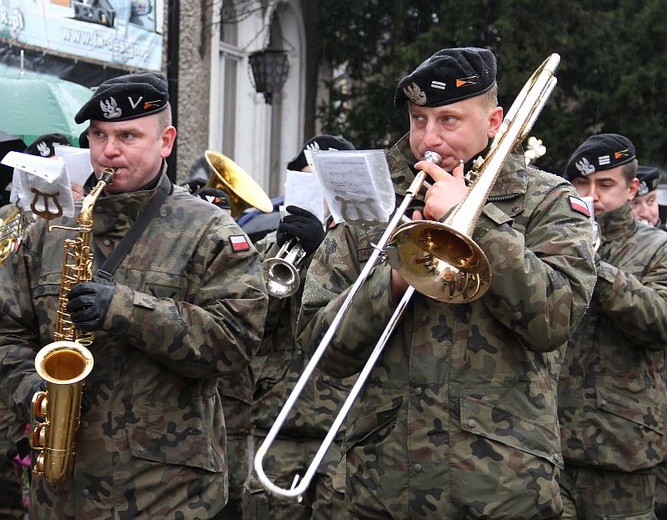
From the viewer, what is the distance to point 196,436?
4414 mm

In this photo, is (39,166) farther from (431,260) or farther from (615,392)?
(615,392)

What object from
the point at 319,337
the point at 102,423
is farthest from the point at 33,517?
the point at 319,337

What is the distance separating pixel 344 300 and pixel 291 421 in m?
2.39

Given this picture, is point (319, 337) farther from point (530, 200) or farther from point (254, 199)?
point (254, 199)

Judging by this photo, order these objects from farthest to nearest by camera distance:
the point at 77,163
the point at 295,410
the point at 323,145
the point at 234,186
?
1. the point at 234,186
2. the point at 323,145
3. the point at 295,410
4. the point at 77,163

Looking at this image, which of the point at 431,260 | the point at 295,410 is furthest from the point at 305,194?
the point at 431,260

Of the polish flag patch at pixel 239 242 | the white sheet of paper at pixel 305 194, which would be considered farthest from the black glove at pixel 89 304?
the white sheet of paper at pixel 305 194

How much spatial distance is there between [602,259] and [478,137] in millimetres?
2322

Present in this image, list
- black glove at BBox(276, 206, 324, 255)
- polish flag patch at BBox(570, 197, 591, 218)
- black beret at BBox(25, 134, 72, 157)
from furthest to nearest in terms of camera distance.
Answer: black beret at BBox(25, 134, 72, 157)
black glove at BBox(276, 206, 324, 255)
polish flag patch at BBox(570, 197, 591, 218)

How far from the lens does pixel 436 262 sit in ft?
11.9

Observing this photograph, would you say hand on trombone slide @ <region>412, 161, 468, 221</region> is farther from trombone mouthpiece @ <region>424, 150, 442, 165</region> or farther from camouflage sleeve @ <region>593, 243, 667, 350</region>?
camouflage sleeve @ <region>593, 243, 667, 350</region>

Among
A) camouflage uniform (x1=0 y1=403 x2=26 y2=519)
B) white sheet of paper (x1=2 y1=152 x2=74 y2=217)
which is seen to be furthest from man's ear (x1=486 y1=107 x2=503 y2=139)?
camouflage uniform (x1=0 y1=403 x2=26 y2=519)

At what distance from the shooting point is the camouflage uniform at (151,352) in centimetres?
430

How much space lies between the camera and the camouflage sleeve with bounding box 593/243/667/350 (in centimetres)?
544
